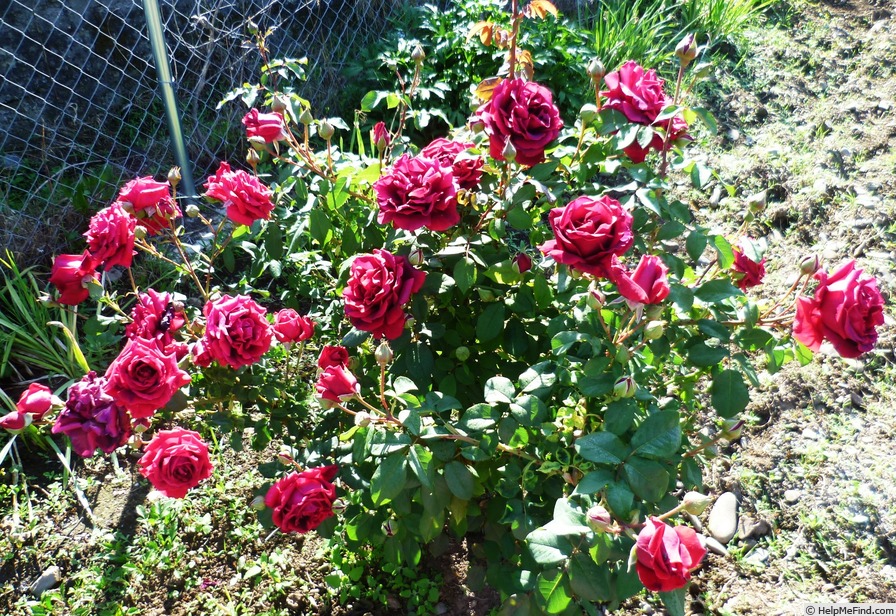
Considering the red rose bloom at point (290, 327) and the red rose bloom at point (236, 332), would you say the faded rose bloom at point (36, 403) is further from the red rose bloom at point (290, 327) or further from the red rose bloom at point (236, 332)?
the red rose bloom at point (290, 327)

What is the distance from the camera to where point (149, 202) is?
1.51 m

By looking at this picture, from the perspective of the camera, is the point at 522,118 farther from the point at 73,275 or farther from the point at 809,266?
the point at 73,275

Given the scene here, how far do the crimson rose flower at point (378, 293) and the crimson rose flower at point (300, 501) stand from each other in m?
0.35

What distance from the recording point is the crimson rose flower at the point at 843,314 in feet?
3.43

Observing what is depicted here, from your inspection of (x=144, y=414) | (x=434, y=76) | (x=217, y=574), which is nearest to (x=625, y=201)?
(x=144, y=414)

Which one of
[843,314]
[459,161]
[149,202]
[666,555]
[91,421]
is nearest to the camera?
[666,555]

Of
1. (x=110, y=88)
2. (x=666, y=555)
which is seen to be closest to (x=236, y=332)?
(x=666, y=555)

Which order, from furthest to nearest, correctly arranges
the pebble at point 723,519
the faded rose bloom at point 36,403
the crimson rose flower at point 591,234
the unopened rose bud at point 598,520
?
the pebble at point 723,519
the faded rose bloom at point 36,403
the crimson rose flower at point 591,234
the unopened rose bud at point 598,520

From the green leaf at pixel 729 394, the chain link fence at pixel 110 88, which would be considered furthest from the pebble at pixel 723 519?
the chain link fence at pixel 110 88

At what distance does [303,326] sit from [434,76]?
2.06 m

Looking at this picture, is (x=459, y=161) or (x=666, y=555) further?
(x=459, y=161)

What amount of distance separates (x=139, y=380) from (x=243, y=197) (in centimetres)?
43

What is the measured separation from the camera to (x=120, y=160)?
122 inches

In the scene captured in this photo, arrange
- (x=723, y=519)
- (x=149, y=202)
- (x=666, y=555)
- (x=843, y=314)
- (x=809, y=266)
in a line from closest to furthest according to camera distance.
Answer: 1. (x=666, y=555)
2. (x=843, y=314)
3. (x=809, y=266)
4. (x=149, y=202)
5. (x=723, y=519)
